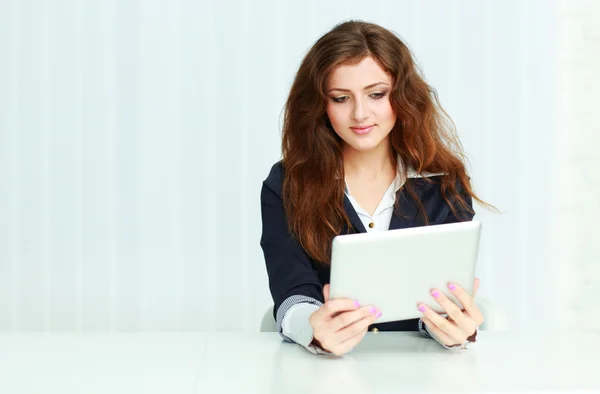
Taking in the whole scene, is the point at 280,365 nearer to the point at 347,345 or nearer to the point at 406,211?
the point at 347,345

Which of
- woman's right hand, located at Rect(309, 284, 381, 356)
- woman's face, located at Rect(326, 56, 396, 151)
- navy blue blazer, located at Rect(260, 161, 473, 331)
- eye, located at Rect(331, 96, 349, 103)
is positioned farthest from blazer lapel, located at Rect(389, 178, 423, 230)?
woman's right hand, located at Rect(309, 284, 381, 356)

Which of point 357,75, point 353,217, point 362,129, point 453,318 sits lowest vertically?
point 453,318

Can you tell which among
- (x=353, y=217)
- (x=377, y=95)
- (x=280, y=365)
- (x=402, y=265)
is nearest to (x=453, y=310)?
(x=402, y=265)

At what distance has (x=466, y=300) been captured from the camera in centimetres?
181

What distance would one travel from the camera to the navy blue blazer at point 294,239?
221cm

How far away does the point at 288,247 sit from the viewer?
7.50ft

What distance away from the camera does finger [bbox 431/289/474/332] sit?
1.78 metres

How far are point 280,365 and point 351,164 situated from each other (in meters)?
0.84

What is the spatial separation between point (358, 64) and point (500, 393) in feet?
3.28

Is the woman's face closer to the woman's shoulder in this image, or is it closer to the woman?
the woman

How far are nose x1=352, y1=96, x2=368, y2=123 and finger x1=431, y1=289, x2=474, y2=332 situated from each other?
0.58 meters

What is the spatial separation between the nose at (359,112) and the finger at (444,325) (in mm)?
594

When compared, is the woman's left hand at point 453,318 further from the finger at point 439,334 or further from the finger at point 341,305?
the finger at point 341,305

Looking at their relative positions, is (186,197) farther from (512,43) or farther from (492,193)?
(512,43)
